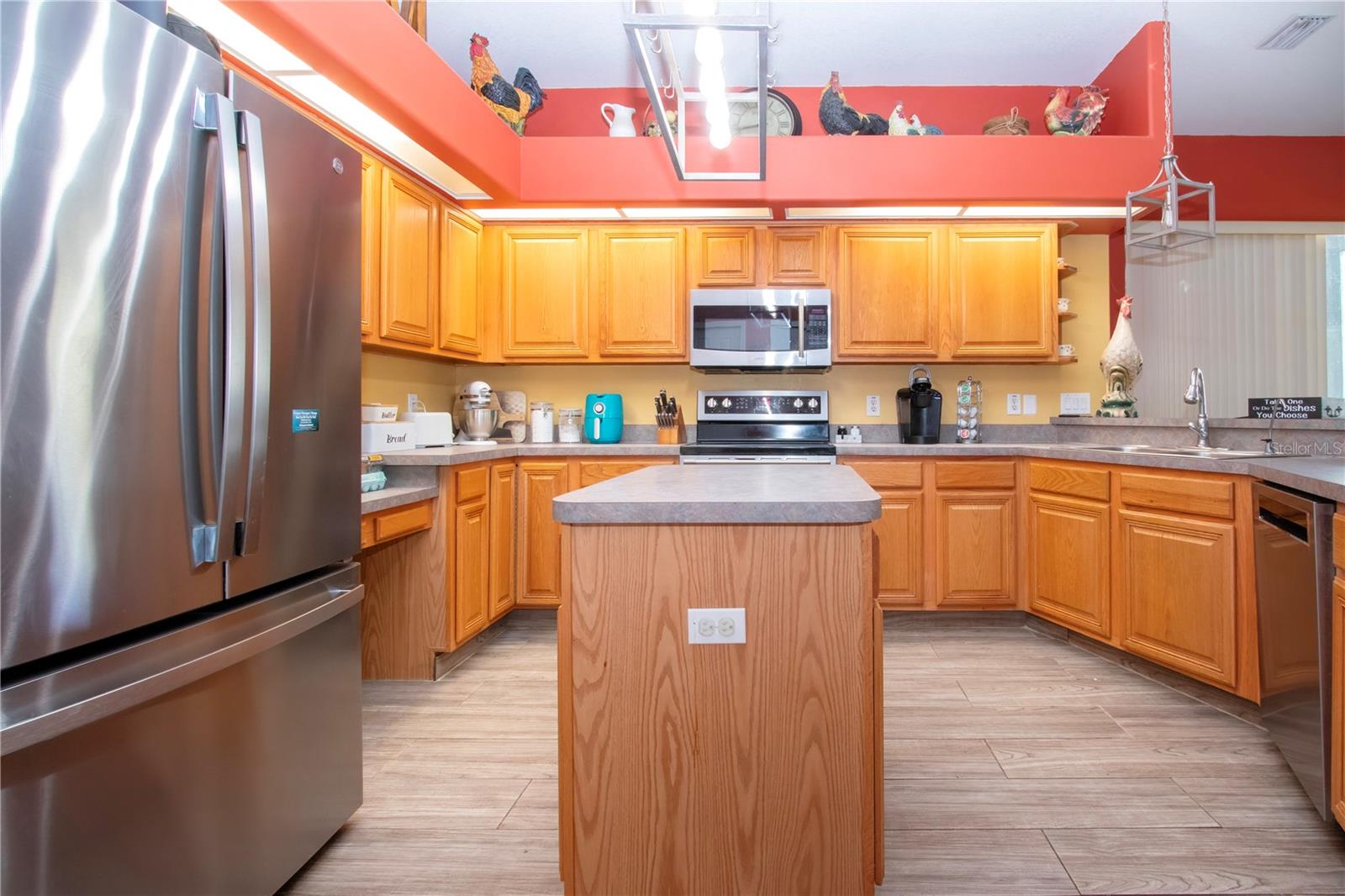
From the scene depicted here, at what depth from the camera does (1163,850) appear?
5.35 feet

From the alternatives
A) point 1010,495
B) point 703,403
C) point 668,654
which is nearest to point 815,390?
point 703,403

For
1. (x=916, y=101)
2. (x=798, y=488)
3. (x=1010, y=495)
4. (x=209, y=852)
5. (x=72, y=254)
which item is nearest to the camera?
(x=72, y=254)

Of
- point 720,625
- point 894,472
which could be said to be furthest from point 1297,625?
point 894,472

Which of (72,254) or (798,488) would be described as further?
(798,488)

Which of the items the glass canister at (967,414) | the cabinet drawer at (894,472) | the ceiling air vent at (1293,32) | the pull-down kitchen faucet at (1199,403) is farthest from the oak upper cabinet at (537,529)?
the ceiling air vent at (1293,32)

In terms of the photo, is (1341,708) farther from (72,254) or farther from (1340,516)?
(72,254)

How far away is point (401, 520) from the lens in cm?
254

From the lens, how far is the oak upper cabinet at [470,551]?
287 cm

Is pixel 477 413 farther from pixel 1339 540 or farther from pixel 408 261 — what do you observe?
pixel 1339 540

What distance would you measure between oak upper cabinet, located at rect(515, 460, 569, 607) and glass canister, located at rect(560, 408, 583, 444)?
1.61ft

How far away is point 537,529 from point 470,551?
56 cm

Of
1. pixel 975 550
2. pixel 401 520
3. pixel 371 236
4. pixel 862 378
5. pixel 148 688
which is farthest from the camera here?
pixel 862 378

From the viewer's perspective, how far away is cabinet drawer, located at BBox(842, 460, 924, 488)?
348cm

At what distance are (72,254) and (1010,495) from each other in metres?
3.63
